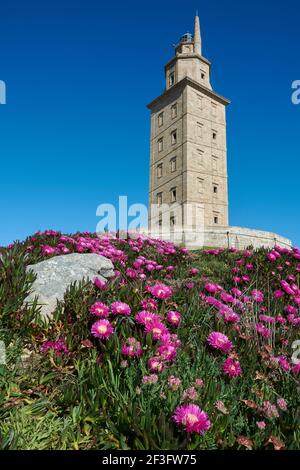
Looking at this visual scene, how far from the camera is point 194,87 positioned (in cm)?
4109

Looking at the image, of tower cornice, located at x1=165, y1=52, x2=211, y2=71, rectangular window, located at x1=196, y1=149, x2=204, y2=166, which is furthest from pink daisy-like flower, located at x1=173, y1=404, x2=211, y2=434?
tower cornice, located at x1=165, y1=52, x2=211, y2=71

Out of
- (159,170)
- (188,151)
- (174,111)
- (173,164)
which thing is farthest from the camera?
(159,170)

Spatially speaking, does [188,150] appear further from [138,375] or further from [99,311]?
[138,375]

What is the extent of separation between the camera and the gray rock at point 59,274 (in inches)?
140

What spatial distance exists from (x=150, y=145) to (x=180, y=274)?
135 ft

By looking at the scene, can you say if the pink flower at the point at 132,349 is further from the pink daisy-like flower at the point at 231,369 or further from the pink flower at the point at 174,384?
the pink daisy-like flower at the point at 231,369

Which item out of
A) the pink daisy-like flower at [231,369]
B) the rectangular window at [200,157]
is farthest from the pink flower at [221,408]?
the rectangular window at [200,157]

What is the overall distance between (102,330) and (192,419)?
1086 mm

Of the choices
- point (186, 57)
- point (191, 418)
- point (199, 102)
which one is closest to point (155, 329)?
point (191, 418)

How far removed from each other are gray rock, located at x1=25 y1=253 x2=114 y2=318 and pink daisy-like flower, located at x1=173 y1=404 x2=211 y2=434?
5.87 feet

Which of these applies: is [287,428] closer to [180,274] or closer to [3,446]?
[3,446]

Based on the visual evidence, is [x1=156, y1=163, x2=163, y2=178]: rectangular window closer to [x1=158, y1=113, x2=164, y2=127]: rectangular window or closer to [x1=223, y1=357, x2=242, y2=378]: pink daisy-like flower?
[x1=158, y1=113, x2=164, y2=127]: rectangular window
